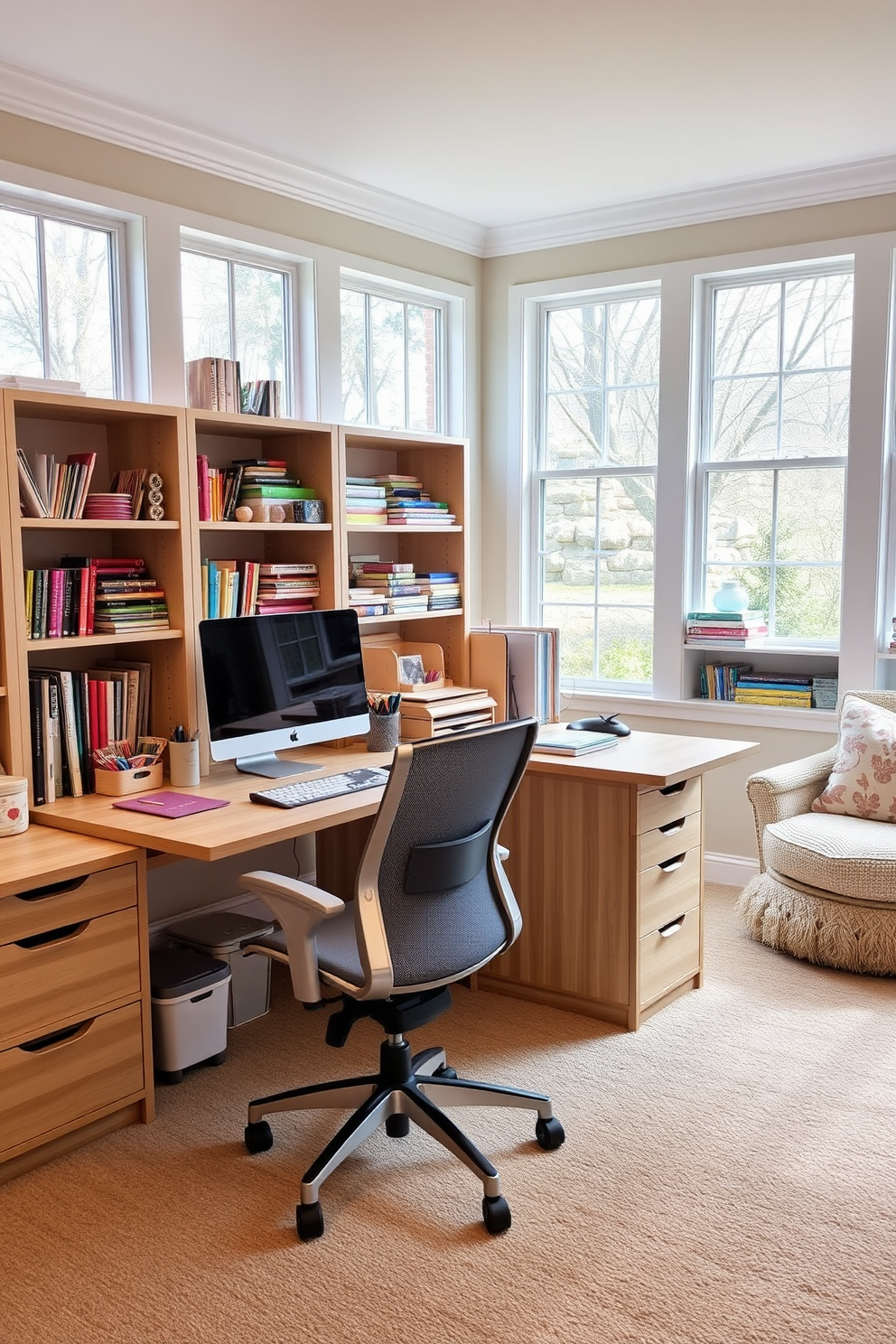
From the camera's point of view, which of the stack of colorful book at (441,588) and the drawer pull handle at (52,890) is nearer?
the drawer pull handle at (52,890)

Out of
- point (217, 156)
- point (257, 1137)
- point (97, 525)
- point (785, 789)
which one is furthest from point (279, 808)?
point (217, 156)

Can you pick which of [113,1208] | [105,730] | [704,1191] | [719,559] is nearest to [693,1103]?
[704,1191]

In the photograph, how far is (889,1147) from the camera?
8.21 feet

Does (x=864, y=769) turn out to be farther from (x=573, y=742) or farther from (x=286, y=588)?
(x=286, y=588)

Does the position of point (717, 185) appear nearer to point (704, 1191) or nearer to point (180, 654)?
point (180, 654)

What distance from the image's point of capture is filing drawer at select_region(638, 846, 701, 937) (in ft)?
10.2

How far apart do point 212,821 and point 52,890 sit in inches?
15.0

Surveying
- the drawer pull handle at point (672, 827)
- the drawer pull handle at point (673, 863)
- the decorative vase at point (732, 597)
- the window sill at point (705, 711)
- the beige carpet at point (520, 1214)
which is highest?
the decorative vase at point (732, 597)

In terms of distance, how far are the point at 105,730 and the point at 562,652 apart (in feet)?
8.06

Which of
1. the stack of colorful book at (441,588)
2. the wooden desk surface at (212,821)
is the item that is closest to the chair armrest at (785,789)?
the stack of colorful book at (441,588)

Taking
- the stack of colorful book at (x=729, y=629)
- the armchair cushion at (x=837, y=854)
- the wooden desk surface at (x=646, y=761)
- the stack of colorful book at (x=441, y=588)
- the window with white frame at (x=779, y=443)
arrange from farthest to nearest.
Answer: the stack of colorful book at (x=729, y=629) < the window with white frame at (x=779, y=443) < the stack of colorful book at (x=441, y=588) < the armchair cushion at (x=837, y=854) < the wooden desk surface at (x=646, y=761)

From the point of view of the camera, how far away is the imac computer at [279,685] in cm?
301

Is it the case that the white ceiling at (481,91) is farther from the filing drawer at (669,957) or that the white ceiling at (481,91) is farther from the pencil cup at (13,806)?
the filing drawer at (669,957)

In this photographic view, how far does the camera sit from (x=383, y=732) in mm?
3475
